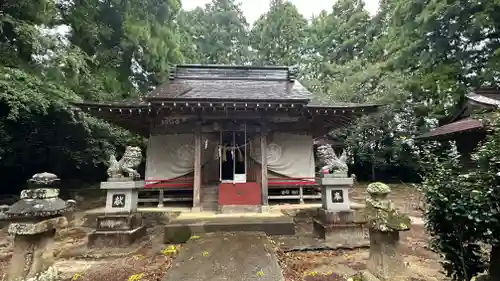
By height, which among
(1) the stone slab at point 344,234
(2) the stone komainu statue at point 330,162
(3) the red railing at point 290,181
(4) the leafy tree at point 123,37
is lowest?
(1) the stone slab at point 344,234

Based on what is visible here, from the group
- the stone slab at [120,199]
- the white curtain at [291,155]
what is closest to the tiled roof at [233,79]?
the white curtain at [291,155]

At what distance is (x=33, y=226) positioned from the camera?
265 cm

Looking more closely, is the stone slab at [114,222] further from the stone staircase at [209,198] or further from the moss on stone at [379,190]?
the moss on stone at [379,190]

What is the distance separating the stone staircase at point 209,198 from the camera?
695cm

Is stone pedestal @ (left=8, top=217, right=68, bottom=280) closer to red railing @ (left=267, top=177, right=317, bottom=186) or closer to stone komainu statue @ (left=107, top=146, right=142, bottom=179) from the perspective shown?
stone komainu statue @ (left=107, top=146, right=142, bottom=179)

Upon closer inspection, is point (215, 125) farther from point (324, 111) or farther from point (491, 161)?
point (491, 161)

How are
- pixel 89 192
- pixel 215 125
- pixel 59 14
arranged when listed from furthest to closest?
1. pixel 89 192
2. pixel 59 14
3. pixel 215 125

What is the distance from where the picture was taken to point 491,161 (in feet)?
7.08

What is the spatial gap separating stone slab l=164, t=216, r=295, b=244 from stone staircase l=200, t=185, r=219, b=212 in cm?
173

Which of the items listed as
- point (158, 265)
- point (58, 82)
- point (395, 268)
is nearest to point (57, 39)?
point (58, 82)

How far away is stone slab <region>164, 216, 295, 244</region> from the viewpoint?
15.7 ft

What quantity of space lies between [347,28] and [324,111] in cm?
1783

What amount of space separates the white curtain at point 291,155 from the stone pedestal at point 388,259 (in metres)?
5.22

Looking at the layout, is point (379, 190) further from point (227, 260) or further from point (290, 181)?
point (290, 181)
